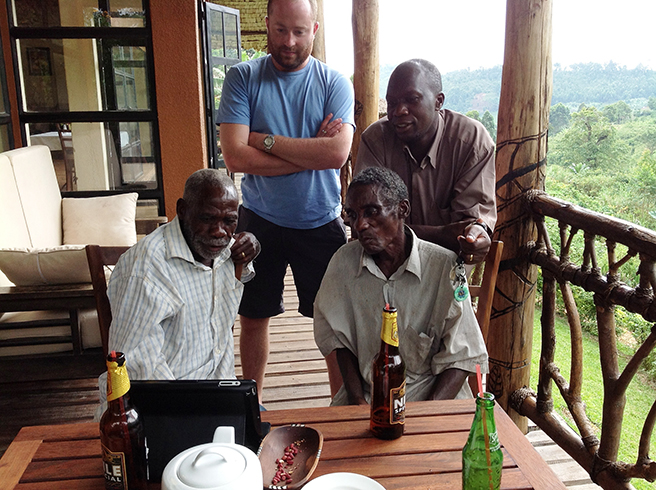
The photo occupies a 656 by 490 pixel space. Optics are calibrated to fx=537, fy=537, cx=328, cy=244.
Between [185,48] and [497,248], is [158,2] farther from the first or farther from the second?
[497,248]

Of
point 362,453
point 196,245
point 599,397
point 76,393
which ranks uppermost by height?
point 196,245

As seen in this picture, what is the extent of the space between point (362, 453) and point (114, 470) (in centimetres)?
50

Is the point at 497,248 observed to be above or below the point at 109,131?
below

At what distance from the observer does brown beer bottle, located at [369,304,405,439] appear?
119 centimetres

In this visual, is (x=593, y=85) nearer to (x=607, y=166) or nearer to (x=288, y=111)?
(x=607, y=166)

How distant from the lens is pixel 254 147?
223cm

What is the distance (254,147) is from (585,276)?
1432mm

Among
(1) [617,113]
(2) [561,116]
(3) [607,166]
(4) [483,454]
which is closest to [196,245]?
(4) [483,454]

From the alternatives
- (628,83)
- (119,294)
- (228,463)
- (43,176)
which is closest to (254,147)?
(119,294)

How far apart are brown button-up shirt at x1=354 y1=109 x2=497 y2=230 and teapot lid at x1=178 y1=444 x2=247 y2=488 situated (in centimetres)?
134

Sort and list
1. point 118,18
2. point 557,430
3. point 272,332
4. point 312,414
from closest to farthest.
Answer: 1. point 312,414
2. point 557,430
3. point 272,332
4. point 118,18

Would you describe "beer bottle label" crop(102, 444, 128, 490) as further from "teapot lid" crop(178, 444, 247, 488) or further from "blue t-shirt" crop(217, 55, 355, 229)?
"blue t-shirt" crop(217, 55, 355, 229)

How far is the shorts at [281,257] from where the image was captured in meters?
2.30

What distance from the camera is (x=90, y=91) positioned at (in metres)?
4.38
